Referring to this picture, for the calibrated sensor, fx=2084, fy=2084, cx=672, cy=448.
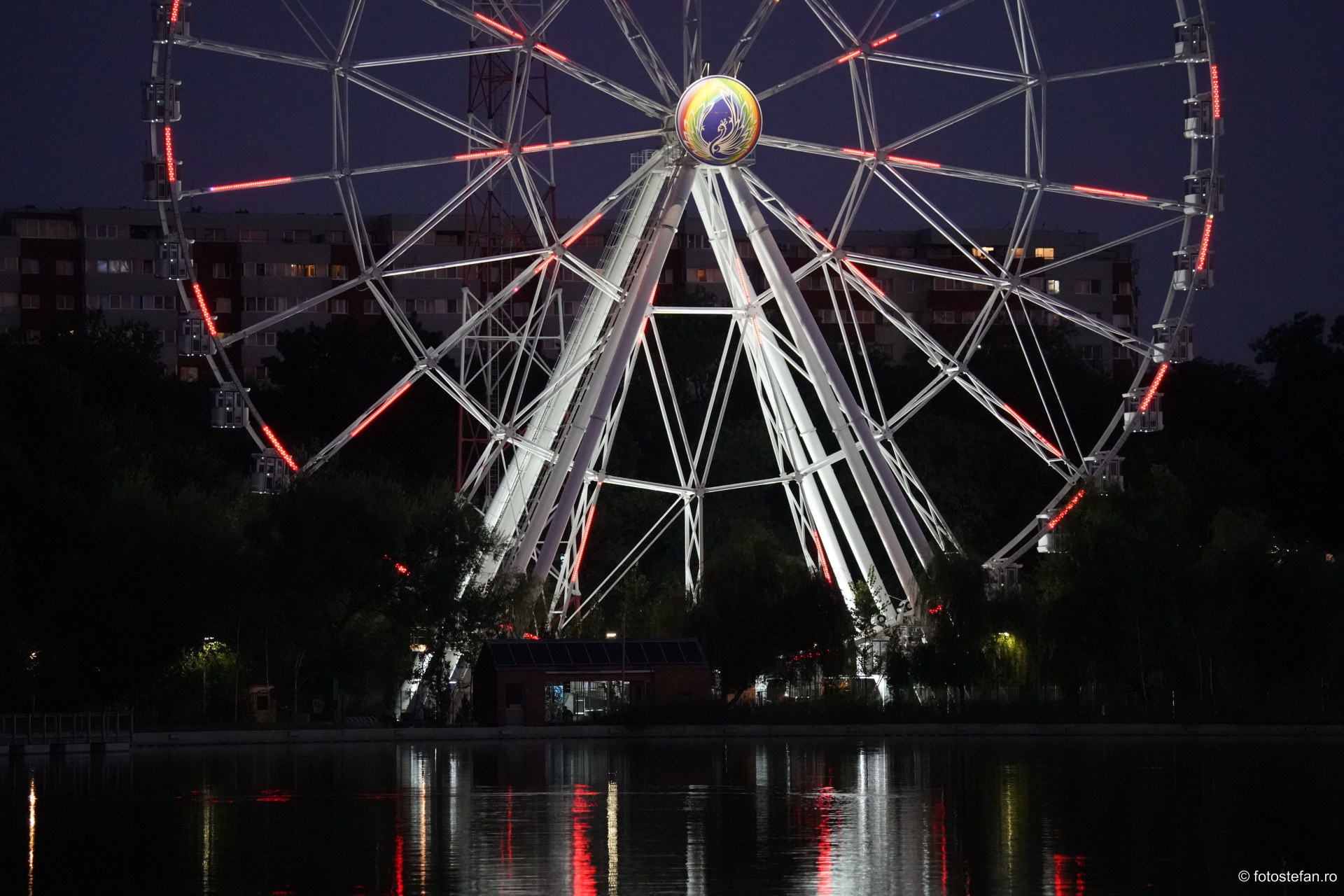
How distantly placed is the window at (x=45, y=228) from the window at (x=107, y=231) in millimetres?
1201

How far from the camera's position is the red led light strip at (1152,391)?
6031cm

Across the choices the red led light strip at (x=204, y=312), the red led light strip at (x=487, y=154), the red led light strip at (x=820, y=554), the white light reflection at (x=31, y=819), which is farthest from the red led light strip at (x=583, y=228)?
the white light reflection at (x=31, y=819)

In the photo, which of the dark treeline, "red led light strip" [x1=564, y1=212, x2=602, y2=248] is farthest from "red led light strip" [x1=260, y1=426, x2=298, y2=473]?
"red led light strip" [x1=564, y1=212, x2=602, y2=248]

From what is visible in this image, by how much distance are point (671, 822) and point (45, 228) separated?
122847 millimetres

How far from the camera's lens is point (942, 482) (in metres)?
98.6

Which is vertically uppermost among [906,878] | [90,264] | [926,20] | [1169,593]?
[90,264]

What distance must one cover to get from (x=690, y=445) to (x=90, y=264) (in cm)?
5727

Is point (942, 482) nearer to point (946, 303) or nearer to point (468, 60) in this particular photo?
point (468, 60)

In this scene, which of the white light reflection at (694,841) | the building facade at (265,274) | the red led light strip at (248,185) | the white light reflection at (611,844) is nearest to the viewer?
the white light reflection at (694,841)

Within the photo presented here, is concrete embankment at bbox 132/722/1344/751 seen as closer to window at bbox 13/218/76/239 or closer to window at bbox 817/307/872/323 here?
window at bbox 817/307/872/323

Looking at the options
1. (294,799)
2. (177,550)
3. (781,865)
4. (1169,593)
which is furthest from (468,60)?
(781,865)

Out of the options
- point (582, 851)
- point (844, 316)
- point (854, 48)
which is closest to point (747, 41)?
point (854, 48)

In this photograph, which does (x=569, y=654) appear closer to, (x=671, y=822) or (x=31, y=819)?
(x=31, y=819)

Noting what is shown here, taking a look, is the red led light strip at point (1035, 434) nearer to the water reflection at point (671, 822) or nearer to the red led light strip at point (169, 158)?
the water reflection at point (671, 822)
